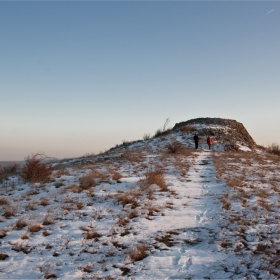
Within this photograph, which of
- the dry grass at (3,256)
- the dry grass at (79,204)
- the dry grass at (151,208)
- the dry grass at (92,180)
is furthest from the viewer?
the dry grass at (92,180)

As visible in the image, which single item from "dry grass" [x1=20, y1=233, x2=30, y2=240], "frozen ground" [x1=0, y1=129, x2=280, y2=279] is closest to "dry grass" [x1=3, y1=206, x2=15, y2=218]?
"frozen ground" [x1=0, y1=129, x2=280, y2=279]

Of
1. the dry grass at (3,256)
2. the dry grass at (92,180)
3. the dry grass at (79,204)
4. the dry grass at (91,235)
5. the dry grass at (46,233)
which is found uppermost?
the dry grass at (92,180)

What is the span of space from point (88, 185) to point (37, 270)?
17.6 feet

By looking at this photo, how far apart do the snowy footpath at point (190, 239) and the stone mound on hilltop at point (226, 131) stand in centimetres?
1786

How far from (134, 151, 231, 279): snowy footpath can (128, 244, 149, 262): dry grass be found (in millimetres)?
129

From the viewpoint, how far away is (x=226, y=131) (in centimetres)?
3216

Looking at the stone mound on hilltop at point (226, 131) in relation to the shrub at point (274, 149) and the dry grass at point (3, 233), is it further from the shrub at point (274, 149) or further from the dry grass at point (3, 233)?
the dry grass at point (3, 233)

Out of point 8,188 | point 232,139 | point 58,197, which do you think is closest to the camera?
point 58,197

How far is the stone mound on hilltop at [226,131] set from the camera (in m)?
28.8

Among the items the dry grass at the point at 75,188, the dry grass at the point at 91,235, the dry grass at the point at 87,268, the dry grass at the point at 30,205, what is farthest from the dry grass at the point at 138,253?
the dry grass at the point at 75,188

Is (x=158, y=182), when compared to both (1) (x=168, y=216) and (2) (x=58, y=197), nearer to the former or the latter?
(1) (x=168, y=216)

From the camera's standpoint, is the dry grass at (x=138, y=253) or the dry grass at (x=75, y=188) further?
the dry grass at (x=75, y=188)

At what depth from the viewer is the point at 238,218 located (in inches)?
286

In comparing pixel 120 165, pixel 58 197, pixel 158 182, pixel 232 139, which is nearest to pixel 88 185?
pixel 58 197
